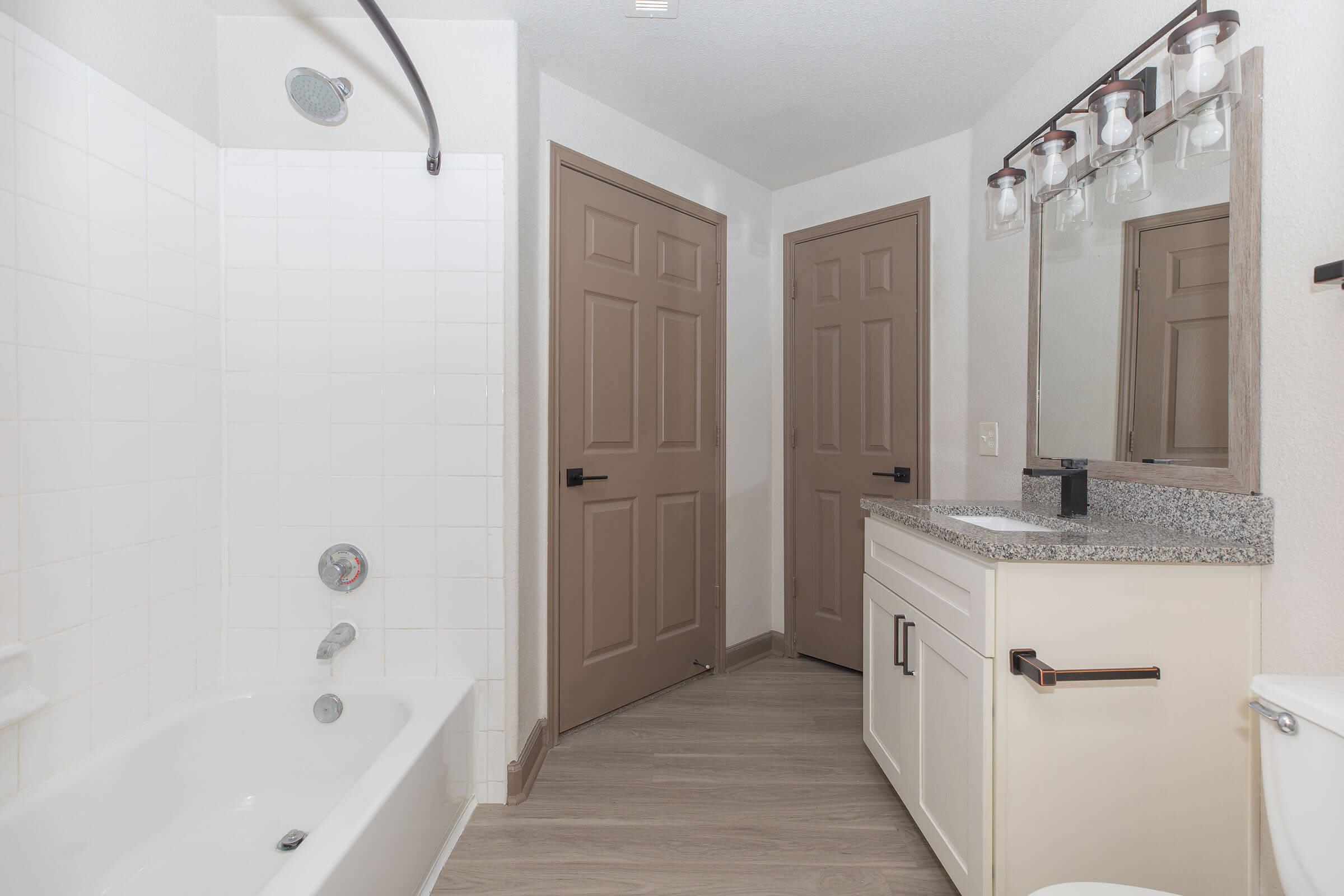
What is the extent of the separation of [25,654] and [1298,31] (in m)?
2.76

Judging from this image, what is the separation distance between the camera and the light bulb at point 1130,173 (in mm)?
1459

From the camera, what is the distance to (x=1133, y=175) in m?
1.47

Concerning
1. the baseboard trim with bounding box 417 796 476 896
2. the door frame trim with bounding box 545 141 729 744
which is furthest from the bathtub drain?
the door frame trim with bounding box 545 141 729 744

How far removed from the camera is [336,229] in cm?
178

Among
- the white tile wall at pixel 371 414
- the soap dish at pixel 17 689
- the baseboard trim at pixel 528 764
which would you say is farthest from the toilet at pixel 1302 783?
the soap dish at pixel 17 689

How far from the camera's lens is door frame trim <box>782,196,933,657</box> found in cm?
253

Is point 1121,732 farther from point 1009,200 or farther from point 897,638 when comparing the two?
point 1009,200

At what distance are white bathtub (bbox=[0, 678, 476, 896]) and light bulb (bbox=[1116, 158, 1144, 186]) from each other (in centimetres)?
219

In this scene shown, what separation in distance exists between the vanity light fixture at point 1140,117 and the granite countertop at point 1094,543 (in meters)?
0.81

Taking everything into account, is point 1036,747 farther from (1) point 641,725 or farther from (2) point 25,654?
(2) point 25,654

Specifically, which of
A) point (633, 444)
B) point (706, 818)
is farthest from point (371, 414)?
point (706, 818)

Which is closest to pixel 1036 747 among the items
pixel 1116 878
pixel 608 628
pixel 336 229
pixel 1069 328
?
pixel 1116 878

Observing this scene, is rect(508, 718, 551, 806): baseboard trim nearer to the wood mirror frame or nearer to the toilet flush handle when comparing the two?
the toilet flush handle

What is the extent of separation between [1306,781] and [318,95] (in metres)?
2.35
